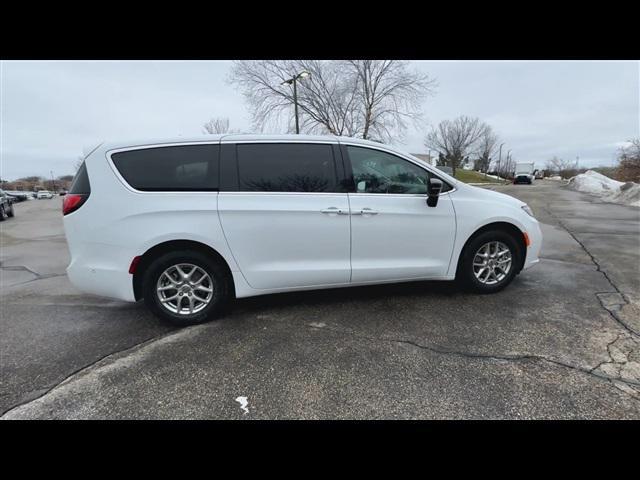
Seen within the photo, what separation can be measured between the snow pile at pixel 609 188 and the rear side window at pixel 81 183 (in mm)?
18695

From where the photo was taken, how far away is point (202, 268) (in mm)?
3113

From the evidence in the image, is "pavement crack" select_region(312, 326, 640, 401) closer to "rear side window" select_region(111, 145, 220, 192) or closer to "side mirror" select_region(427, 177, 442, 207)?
"side mirror" select_region(427, 177, 442, 207)

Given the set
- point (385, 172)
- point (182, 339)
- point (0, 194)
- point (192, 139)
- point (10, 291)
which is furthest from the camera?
point (0, 194)

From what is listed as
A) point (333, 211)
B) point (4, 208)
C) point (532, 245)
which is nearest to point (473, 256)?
point (532, 245)

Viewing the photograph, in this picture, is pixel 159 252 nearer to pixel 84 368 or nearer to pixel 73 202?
pixel 73 202

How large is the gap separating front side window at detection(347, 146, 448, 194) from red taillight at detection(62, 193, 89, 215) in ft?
8.69

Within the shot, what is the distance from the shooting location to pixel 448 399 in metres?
2.10

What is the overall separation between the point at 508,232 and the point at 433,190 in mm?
1237

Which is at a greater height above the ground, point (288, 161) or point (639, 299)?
point (288, 161)

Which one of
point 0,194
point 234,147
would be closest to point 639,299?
point 234,147

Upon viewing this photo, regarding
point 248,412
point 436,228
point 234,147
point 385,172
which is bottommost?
point 248,412

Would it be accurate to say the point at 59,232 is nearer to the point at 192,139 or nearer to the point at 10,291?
the point at 10,291

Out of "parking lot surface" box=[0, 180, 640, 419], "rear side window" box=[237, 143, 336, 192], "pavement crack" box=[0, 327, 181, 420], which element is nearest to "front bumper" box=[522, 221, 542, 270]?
"parking lot surface" box=[0, 180, 640, 419]

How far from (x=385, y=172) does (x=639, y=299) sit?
3.35 meters
